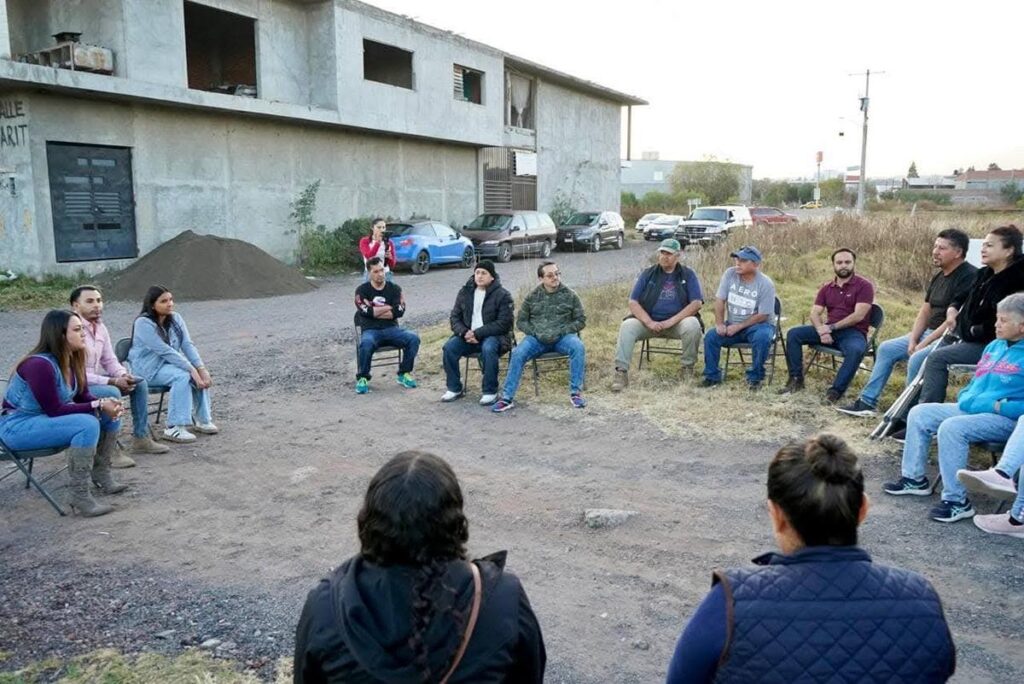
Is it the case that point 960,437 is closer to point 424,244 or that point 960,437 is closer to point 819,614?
point 819,614

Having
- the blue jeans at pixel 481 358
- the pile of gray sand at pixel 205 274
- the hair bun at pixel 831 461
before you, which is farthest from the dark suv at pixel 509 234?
the hair bun at pixel 831 461

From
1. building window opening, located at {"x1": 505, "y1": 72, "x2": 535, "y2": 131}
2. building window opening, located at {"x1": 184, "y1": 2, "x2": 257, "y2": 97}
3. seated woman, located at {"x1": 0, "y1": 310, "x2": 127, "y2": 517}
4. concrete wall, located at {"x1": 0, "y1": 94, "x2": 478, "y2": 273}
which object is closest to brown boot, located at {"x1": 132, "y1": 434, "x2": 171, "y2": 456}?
seated woman, located at {"x1": 0, "y1": 310, "x2": 127, "y2": 517}

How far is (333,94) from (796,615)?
22.4 meters

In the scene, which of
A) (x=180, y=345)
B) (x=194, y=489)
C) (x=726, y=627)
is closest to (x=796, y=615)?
(x=726, y=627)

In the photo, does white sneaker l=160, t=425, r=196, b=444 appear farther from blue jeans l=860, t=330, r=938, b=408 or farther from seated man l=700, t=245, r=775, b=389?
blue jeans l=860, t=330, r=938, b=408

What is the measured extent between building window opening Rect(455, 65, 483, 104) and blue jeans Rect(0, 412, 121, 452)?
24.7 m

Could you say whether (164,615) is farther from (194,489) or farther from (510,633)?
(510,633)

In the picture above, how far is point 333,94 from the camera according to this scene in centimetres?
2231

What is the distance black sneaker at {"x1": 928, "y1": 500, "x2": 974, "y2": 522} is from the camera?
488 centimetres

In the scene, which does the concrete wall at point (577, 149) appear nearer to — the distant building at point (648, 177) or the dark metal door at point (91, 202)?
the dark metal door at point (91, 202)

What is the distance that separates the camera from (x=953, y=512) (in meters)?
4.88

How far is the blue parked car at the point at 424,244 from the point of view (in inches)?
837

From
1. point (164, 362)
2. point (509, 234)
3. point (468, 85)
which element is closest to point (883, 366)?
point (164, 362)

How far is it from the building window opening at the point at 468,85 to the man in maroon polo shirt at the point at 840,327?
22.2m
